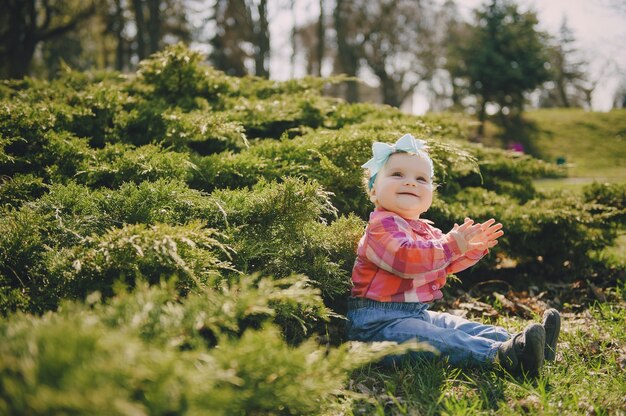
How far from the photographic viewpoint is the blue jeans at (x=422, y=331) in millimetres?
2762

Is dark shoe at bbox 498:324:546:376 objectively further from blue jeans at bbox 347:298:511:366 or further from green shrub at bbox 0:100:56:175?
green shrub at bbox 0:100:56:175

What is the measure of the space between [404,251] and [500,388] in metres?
0.91

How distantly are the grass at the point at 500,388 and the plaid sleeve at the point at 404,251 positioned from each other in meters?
0.58

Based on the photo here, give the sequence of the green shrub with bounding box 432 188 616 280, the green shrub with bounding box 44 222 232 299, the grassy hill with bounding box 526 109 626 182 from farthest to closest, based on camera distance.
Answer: the grassy hill with bounding box 526 109 626 182 < the green shrub with bounding box 432 188 616 280 < the green shrub with bounding box 44 222 232 299

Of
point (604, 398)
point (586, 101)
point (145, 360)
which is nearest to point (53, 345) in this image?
point (145, 360)

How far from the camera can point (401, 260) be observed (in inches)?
106

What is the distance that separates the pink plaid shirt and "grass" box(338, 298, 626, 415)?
0.45 metres

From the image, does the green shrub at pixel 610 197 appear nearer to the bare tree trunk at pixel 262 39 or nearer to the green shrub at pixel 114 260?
the green shrub at pixel 114 260

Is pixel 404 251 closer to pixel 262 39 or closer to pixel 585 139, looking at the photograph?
pixel 262 39

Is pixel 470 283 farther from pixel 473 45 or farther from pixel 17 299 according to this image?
pixel 473 45

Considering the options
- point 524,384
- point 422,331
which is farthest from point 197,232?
point 524,384

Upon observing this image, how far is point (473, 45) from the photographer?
20.3m

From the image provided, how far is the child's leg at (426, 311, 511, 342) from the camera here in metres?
2.90

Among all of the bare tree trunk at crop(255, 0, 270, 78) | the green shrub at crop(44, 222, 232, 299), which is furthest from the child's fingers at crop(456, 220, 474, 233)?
the bare tree trunk at crop(255, 0, 270, 78)
